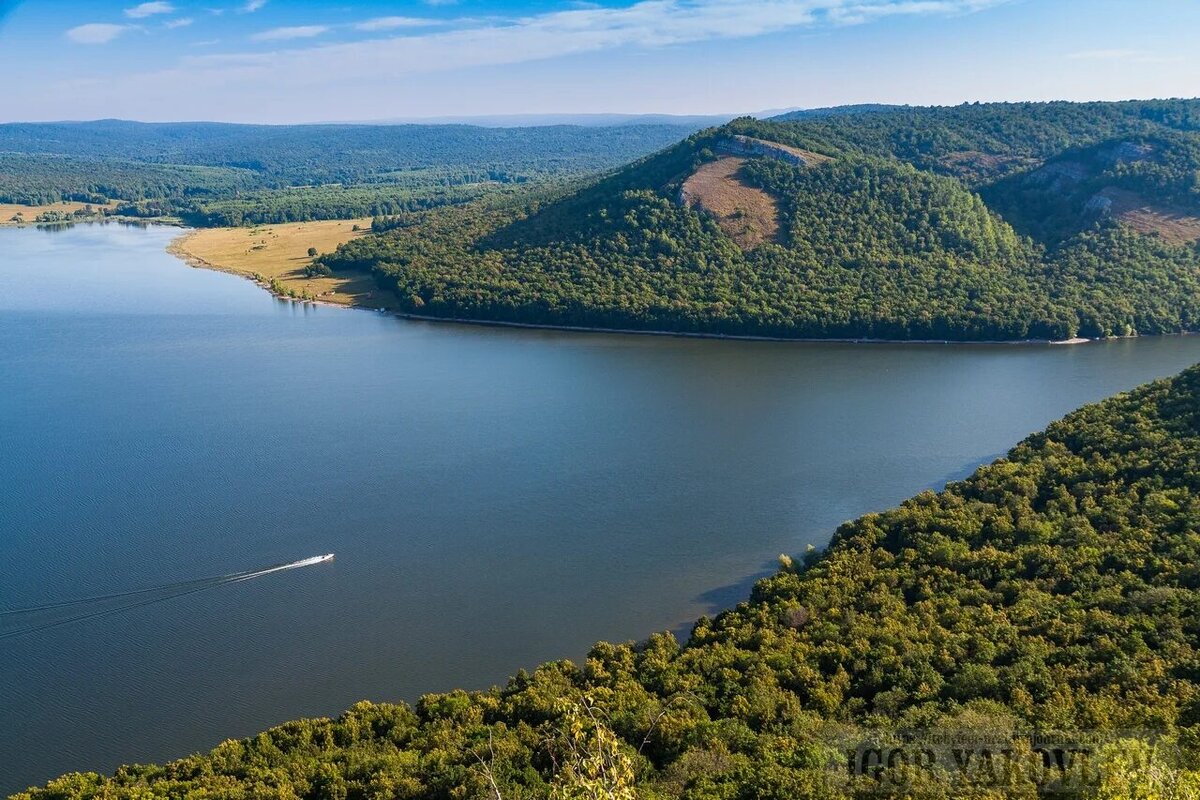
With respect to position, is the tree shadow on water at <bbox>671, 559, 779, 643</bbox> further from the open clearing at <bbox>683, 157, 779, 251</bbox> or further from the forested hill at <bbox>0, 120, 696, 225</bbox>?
the forested hill at <bbox>0, 120, 696, 225</bbox>

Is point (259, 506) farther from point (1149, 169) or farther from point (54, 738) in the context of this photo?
point (1149, 169)

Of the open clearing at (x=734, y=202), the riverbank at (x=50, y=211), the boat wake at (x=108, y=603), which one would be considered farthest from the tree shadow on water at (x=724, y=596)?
the riverbank at (x=50, y=211)

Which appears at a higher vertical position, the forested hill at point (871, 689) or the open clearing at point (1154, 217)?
the open clearing at point (1154, 217)

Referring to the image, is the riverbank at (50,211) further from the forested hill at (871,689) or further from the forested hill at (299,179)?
the forested hill at (871,689)

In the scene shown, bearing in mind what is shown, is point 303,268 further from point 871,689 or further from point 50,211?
point 50,211

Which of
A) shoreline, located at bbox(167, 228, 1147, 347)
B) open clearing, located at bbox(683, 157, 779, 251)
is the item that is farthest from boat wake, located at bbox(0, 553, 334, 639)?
open clearing, located at bbox(683, 157, 779, 251)

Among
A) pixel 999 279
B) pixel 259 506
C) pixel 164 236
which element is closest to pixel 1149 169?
pixel 999 279
